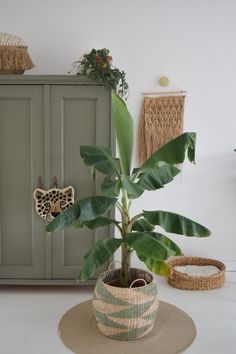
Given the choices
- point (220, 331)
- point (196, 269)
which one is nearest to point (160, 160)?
point (220, 331)

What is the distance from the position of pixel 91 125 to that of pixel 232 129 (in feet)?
4.22

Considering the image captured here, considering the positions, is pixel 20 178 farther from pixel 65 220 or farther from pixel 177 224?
pixel 177 224

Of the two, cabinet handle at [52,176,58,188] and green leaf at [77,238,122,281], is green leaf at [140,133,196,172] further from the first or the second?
cabinet handle at [52,176,58,188]

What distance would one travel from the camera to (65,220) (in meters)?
1.94

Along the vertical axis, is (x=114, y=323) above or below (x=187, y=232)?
below

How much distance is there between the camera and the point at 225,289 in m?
2.89

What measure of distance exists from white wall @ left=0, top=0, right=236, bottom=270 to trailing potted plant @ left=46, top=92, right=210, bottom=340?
3.90 ft

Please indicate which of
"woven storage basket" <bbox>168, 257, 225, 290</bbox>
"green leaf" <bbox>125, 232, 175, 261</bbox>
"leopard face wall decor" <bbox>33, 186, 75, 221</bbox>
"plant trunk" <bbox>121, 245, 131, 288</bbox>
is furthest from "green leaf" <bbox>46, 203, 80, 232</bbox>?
"woven storage basket" <bbox>168, 257, 225, 290</bbox>

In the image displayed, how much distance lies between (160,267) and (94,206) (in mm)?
481

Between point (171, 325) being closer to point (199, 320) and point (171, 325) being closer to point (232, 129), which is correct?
point (199, 320)

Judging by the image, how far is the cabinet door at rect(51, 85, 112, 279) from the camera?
2.64 metres

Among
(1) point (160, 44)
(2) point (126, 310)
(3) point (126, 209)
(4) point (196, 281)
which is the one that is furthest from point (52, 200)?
(1) point (160, 44)

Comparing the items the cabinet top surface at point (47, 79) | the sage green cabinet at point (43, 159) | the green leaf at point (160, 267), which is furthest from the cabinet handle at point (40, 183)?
the green leaf at point (160, 267)

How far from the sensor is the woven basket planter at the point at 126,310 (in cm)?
198
